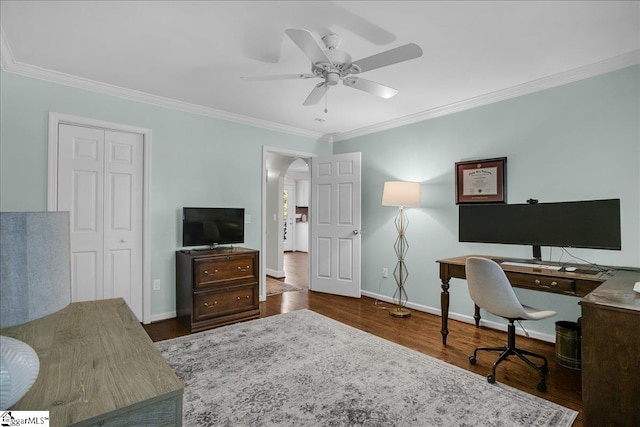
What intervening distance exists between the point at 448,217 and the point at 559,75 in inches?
66.6

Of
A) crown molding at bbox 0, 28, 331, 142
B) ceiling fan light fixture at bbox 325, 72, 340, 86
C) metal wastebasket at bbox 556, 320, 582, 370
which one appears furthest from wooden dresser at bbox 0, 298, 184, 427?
metal wastebasket at bbox 556, 320, 582, 370

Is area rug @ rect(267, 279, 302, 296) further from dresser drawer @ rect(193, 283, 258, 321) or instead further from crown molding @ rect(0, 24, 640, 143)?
crown molding @ rect(0, 24, 640, 143)

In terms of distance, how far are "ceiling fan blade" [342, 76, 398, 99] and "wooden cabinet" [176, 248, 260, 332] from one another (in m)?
2.18

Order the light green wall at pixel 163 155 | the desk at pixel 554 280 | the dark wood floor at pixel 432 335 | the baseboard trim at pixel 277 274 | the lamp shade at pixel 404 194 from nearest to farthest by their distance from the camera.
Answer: the desk at pixel 554 280
the dark wood floor at pixel 432 335
the light green wall at pixel 163 155
the lamp shade at pixel 404 194
the baseboard trim at pixel 277 274

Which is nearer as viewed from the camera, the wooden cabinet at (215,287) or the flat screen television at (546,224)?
the flat screen television at (546,224)

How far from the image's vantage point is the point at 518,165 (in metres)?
3.27

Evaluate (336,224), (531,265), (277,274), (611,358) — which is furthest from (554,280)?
(277,274)

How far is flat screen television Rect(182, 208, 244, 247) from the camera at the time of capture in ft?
11.9

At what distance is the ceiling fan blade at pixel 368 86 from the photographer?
2.49m

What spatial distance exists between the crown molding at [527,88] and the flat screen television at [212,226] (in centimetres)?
235

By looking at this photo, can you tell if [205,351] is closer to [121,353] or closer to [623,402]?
[121,353]

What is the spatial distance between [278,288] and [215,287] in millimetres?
1831

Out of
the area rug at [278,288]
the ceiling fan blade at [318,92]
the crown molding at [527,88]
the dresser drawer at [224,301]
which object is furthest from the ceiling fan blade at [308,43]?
the area rug at [278,288]

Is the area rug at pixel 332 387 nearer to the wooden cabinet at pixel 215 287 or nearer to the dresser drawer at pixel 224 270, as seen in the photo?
the wooden cabinet at pixel 215 287
